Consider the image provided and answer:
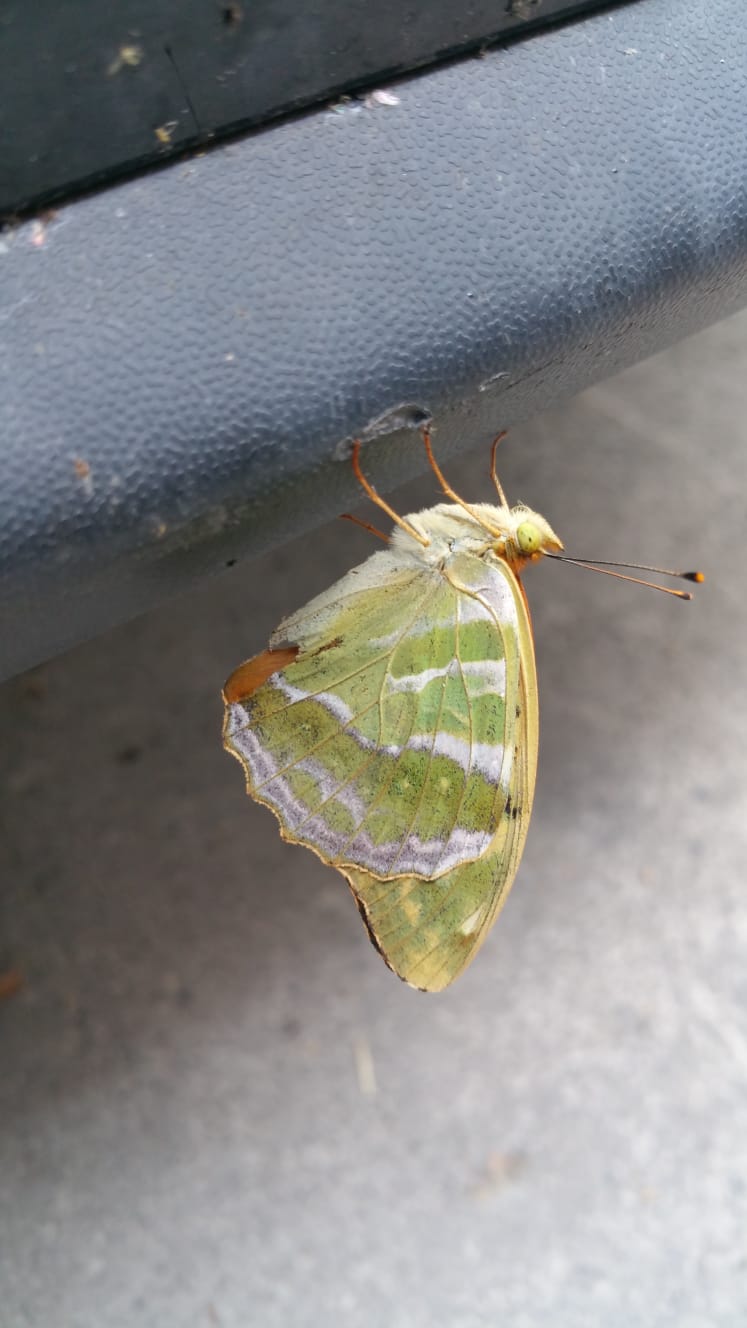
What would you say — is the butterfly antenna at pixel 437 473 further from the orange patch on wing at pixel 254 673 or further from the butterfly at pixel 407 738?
the orange patch on wing at pixel 254 673

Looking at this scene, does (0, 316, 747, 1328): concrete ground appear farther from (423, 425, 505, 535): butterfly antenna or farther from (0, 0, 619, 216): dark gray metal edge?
(0, 0, 619, 216): dark gray metal edge

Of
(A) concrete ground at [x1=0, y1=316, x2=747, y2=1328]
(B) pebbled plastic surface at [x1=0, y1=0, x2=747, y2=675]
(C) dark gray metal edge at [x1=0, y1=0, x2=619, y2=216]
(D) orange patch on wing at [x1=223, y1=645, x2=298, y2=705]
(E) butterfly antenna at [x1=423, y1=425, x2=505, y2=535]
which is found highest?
(C) dark gray metal edge at [x1=0, y1=0, x2=619, y2=216]

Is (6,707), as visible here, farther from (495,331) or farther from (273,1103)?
(495,331)

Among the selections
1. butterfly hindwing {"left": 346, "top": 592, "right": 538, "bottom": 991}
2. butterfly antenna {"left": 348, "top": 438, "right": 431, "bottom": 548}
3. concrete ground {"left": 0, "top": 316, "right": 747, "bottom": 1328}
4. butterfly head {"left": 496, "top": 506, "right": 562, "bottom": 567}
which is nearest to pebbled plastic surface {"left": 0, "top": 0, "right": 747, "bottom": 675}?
butterfly antenna {"left": 348, "top": 438, "right": 431, "bottom": 548}

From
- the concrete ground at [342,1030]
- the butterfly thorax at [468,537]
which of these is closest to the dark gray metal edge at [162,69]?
the butterfly thorax at [468,537]

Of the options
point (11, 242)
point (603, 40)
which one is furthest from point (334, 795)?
point (603, 40)

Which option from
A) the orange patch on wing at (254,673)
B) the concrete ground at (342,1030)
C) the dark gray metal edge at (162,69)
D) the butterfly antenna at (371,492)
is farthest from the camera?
the concrete ground at (342,1030)
